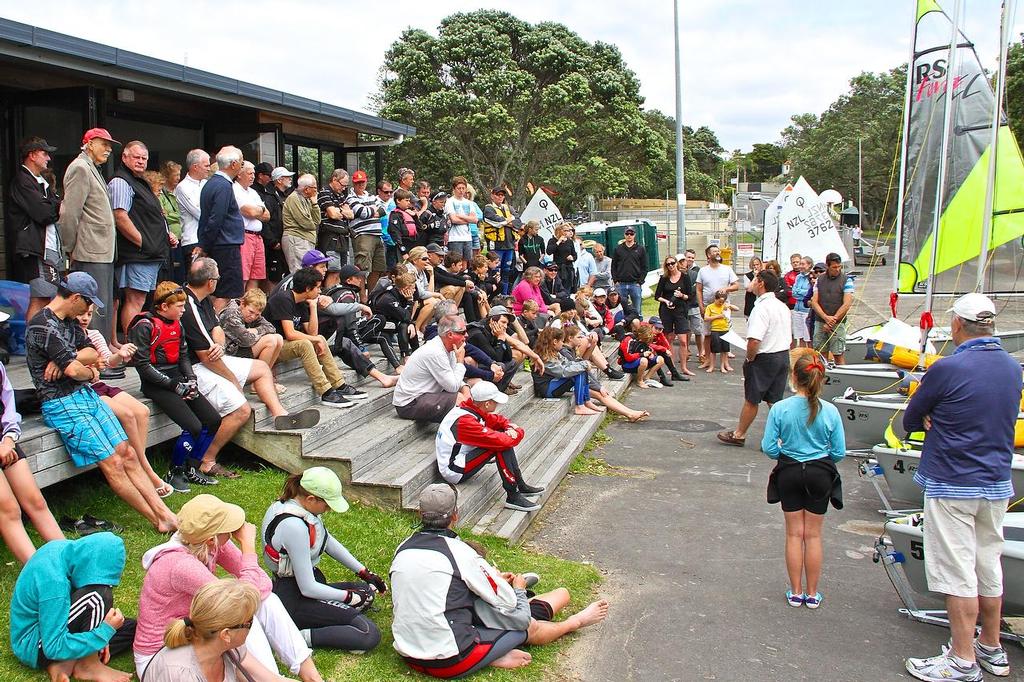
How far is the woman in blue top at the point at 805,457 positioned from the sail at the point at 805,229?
1223 cm

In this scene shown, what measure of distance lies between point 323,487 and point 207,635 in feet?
4.72

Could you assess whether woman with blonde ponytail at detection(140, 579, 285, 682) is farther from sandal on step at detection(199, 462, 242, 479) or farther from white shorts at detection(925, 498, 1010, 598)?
white shorts at detection(925, 498, 1010, 598)

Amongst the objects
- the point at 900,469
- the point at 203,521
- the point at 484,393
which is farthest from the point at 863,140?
the point at 203,521

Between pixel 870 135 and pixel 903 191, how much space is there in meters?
50.8

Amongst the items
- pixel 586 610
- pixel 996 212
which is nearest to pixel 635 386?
pixel 996 212

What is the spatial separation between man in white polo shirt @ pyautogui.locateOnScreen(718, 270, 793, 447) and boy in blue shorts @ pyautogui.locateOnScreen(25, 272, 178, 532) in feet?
22.1

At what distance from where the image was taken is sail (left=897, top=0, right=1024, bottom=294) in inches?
447

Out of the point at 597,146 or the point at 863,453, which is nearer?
the point at 863,453

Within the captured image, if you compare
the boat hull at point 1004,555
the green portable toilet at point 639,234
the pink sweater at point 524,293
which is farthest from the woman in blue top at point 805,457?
the green portable toilet at point 639,234

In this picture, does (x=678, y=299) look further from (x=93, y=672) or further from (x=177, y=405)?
(x=93, y=672)

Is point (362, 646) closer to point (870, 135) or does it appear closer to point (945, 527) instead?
point (945, 527)

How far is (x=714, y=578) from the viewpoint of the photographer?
22.0 ft

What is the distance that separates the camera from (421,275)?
1106 centimetres

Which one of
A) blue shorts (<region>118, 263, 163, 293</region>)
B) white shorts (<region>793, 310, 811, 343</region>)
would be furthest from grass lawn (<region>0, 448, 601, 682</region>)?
white shorts (<region>793, 310, 811, 343</region>)
